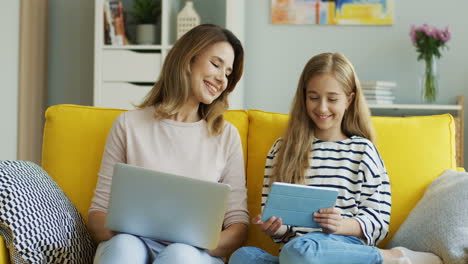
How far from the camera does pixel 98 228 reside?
158cm

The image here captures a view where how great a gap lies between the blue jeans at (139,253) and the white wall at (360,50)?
2323mm

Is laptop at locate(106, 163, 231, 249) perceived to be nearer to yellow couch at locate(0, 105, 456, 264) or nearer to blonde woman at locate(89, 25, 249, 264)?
blonde woman at locate(89, 25, 249, 264)

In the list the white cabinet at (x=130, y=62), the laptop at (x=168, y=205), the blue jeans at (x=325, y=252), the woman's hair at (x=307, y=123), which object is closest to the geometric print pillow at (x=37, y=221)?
the laptop at (x=168, y=205)

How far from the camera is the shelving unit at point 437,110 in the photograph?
129 inches

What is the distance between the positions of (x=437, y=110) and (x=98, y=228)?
2.50m

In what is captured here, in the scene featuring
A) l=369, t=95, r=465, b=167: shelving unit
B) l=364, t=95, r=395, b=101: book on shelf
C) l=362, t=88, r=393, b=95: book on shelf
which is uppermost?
l=362, t=88, r=393, b=95: book on shelf

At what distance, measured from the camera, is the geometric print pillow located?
55.0 inches

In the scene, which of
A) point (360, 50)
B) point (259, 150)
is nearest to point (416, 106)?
point (360, 50)

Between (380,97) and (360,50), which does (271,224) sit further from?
(360,50)

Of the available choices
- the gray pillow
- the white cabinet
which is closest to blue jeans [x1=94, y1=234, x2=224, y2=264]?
the gray pillow

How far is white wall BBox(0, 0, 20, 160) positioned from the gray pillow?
99.9 inches

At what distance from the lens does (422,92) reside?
3395mm

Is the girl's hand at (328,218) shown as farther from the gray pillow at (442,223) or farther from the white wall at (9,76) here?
the white wall at (9,76)

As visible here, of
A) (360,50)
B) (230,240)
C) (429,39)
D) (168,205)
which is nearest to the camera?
(168,205)
